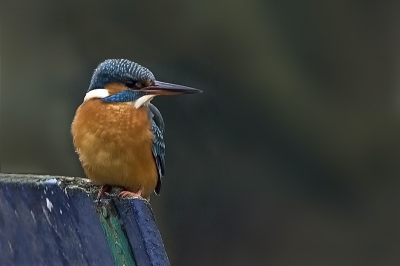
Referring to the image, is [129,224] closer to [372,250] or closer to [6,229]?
[6,229]

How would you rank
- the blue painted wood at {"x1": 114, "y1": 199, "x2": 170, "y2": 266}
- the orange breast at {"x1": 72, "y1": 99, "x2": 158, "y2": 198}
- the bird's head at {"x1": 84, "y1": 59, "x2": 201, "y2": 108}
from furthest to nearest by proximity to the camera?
the bird's head at {"x1": 84, "y1": 59, "x2": 201, "y2": 108} → the orange breast at {"x1": 72, "y1": 99, "x2": 158, "y2": 198} → the blue painted wood at {"x1": 114, "y1": 199, "x2": 170, "y2": 266}

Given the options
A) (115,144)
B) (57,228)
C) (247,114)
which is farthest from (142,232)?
(247,114)

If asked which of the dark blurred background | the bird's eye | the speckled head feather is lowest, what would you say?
the dark blurred background

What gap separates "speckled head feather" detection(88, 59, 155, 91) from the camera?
8.48ft

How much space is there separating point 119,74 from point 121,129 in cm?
17

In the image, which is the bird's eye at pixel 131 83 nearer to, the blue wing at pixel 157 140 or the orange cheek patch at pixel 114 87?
the orange cheek patch at pixel 114 87

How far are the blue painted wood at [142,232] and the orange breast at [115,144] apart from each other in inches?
34.2

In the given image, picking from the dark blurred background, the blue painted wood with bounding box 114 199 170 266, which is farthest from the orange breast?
the dark blurred background

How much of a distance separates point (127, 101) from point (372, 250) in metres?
4.63

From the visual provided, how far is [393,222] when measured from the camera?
281 inches

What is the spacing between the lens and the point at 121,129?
8.27 ft

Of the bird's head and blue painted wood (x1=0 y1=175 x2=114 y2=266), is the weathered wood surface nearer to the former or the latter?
blue painted wood (x1=0 y1=175 x2=114 y2=266)

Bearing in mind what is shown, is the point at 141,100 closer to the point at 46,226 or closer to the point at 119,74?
the point at 119,74

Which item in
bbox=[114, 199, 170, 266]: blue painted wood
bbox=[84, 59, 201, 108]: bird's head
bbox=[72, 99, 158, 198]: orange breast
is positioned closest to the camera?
bbox=[114, 199, 170, 266]: blue painted wood
